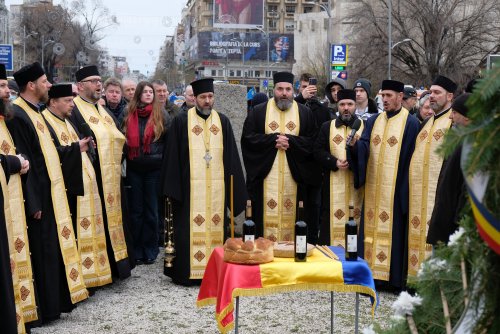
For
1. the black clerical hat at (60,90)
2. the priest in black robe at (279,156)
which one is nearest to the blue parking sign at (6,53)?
the priest in black robe at (279,156)

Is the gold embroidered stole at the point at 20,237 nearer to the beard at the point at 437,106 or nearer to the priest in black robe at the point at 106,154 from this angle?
the priest in black robe at the point at 106,154

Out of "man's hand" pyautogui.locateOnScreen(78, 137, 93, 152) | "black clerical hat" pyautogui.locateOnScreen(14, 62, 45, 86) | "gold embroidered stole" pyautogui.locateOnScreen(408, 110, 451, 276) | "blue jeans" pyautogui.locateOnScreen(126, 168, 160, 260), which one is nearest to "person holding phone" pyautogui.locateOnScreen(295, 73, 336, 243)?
"gold embroidered stole" pyautogui.locateOnScreen(408, 110, 451, 276)

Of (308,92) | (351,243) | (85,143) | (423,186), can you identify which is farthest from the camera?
(308,92)

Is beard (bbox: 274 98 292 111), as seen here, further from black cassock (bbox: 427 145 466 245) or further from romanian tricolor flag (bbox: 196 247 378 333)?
black cassock (bbox: 427 145 466 245)

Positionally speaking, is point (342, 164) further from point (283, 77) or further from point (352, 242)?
point (352, 242)

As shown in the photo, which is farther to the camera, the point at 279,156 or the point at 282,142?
the point at 279,156

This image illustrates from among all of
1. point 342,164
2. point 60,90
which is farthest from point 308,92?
point 60,90

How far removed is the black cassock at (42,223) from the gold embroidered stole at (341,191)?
3050 millimetres

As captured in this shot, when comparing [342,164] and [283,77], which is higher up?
[283,77]

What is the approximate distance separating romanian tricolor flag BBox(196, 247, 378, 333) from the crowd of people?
1506 mm

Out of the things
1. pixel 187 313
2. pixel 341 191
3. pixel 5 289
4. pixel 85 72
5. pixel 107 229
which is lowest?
pixel 187 313

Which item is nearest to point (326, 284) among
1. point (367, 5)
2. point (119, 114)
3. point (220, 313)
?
point (220, 313)

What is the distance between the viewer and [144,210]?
30.7 feet

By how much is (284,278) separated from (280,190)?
157 inches
